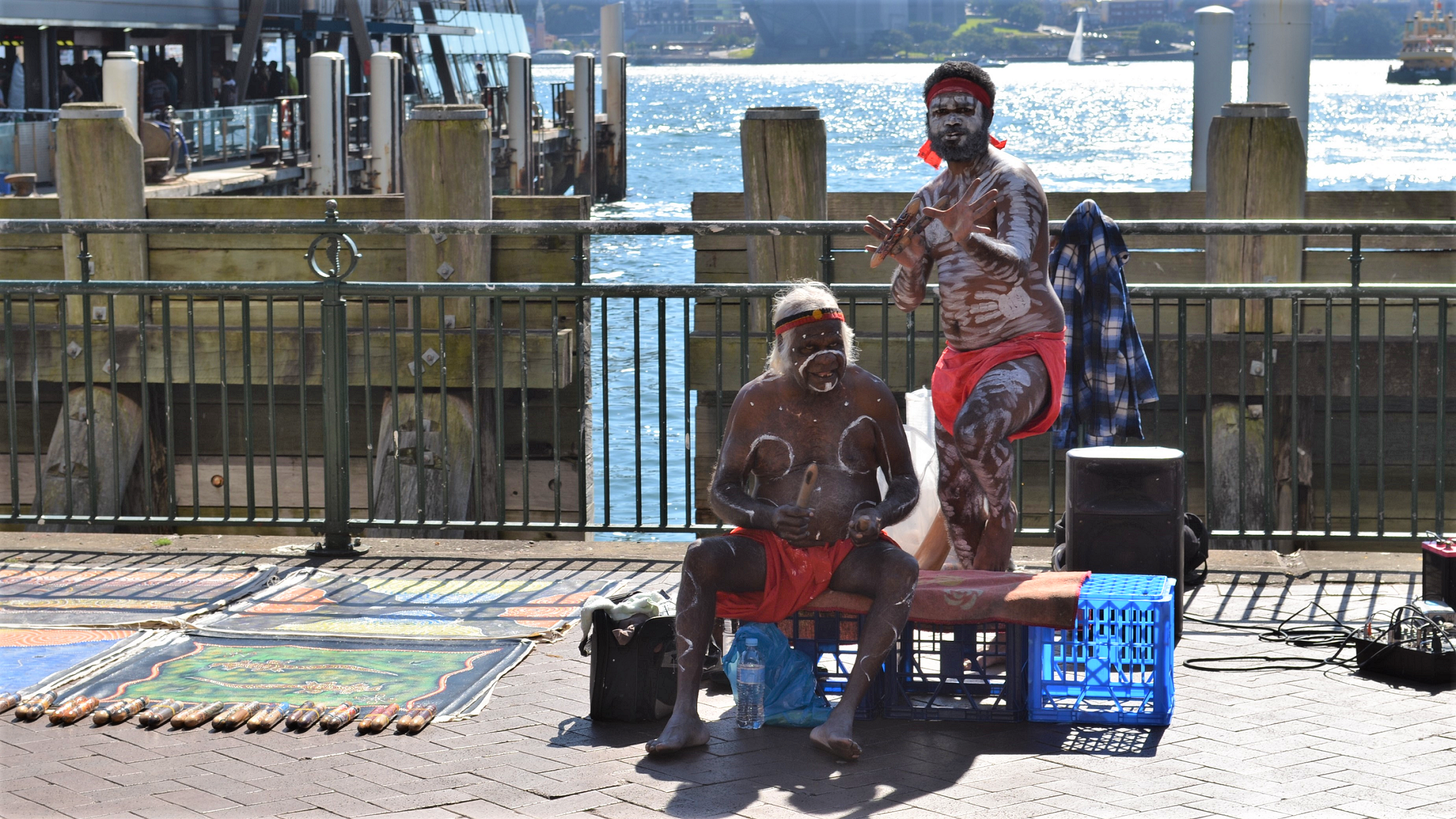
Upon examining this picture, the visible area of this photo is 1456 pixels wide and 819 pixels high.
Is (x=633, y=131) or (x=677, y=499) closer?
(x=677, y=499)

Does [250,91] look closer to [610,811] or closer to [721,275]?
[721,275]

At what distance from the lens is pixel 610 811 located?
4246 mm

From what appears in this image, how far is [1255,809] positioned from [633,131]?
10368 centimetres

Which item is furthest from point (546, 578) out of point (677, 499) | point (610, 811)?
point (677, 499)

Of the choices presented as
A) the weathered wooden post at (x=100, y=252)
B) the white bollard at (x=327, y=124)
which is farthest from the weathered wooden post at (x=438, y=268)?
the white bollard at (x=327, y=124)

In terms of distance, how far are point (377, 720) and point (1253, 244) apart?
20.7ft

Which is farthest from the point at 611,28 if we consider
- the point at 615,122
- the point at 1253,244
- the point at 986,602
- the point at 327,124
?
the point at 986,602

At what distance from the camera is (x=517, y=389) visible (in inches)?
430

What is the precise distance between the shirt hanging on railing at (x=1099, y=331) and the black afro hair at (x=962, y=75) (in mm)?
781

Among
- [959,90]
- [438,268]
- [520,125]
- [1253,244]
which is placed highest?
[520,125]

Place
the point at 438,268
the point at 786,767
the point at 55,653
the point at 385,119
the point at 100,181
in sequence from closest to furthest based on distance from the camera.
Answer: the point at 786,767 → the point at 55,653 → the point at 438,268 → the point at 100,181 → the point at 385,119

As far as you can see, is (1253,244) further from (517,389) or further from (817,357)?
(817,357)

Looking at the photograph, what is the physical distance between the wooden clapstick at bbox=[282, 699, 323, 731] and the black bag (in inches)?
32.4

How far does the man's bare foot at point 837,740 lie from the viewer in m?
4.59
